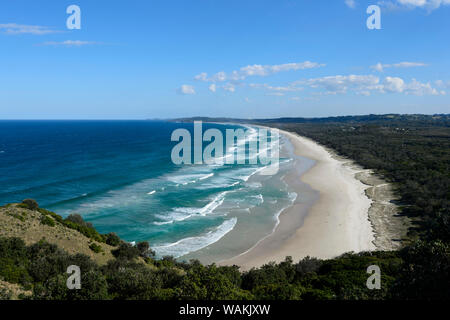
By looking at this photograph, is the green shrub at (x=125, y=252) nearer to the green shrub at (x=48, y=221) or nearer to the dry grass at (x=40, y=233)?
the dry grass at (x=40, y=233)

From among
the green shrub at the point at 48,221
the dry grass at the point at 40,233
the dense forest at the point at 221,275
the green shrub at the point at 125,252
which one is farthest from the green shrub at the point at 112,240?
the green shrub at the point at 48,221

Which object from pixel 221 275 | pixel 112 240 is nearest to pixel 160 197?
pixel 112 240

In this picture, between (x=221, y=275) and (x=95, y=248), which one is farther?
(x=95, y=248)

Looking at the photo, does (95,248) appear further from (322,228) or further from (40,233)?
(322,228)

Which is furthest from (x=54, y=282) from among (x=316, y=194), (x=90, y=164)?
(x=90, y=164)

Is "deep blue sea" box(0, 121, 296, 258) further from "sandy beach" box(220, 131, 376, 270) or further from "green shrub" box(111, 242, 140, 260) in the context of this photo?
"green shrub" box(111, 242, 140, 260)
